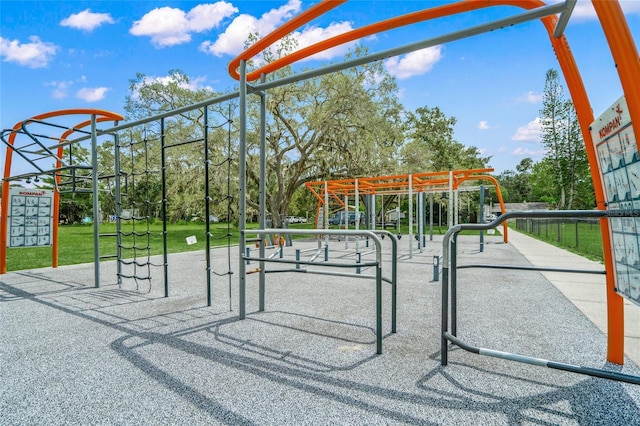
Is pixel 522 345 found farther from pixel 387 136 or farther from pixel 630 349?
pixel 387 136

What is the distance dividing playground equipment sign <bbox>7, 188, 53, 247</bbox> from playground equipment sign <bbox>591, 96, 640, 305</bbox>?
8048 mm

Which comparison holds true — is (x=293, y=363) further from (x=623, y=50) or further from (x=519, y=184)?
(x=519, y=184)

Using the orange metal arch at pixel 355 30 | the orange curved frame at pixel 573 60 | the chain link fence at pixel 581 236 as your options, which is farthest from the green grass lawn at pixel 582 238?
the orange metal arch at pixel 355 30

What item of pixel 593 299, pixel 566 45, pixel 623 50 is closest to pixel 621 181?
pixel 623 50

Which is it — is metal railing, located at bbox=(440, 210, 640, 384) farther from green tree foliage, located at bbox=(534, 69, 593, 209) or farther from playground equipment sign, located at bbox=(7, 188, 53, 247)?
green tree foliage, located at bbox=(534, 69, 593, 209)

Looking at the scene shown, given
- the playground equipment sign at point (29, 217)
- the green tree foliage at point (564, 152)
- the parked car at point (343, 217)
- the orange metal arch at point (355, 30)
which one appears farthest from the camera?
the green tree foliage at point (564, 152)

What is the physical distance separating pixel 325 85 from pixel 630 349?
14144 mm

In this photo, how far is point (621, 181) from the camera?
6.42ft

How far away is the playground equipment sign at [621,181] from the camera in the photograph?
1824 millimetres

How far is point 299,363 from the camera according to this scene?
2.52m

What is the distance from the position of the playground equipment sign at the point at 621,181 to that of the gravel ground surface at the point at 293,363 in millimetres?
675

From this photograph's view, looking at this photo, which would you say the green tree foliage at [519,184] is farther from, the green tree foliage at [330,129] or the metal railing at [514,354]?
the metal railing at [514,354]

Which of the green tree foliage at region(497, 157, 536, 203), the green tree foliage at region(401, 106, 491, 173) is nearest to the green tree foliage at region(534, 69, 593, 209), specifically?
the green tree foliage at region(401, 106, 491, 173)

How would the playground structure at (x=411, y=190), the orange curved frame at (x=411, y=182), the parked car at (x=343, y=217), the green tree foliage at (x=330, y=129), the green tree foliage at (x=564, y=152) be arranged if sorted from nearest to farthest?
1. the orange curved frame at (x=411, y=182)
2. the playground structure at (x=411, y=190)
3. the parked car at (x=343, y=217)
4. the green tree foliage at (x=330, y=129)
5. the green tree foliage at (x=564, y=152)
